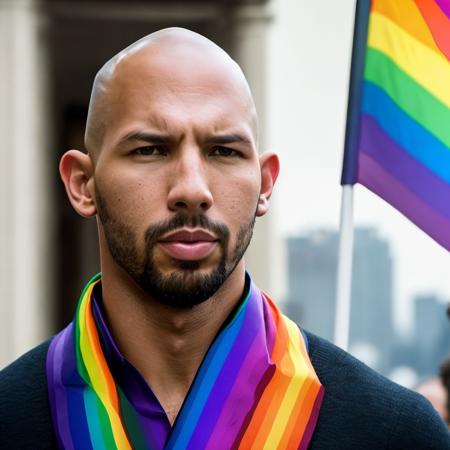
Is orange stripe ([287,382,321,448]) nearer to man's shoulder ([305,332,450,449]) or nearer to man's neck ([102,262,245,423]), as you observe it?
man's shoulder ([305,332,450,449])

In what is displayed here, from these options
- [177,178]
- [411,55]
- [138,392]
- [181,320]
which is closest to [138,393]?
[138,392]

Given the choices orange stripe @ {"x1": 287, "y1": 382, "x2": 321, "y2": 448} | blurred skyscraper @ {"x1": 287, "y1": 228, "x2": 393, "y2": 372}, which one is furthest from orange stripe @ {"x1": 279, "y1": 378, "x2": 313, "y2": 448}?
blurred skyscraper @ {"x1": 287, "y1": 228, "x2": 393, "y2": 372}

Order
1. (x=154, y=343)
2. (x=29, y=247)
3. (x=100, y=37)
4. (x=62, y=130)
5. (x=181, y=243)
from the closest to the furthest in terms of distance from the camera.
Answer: (x=181, y=243) → (x=154, y=343) → (x=29, y=247) → (x=100, y=37) → (x=62, y=130)

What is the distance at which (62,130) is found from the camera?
14.6 m

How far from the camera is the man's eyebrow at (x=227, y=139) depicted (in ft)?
11.1

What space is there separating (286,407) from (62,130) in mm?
11402

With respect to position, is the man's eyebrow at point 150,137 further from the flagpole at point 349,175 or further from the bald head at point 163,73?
the flagpole at point 349,175

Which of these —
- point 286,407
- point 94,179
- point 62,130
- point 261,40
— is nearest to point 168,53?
point 94,179

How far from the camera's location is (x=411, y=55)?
14.6 ft

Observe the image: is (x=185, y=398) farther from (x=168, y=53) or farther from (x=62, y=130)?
(x=62, y=130)

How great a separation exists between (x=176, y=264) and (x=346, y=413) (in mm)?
584

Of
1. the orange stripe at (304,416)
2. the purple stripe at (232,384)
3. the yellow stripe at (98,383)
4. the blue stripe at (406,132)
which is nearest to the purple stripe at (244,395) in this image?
the purple stripe at (232,384)

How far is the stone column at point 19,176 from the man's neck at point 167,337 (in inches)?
275

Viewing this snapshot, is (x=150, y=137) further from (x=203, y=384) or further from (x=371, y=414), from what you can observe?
(x=371, y=414)
